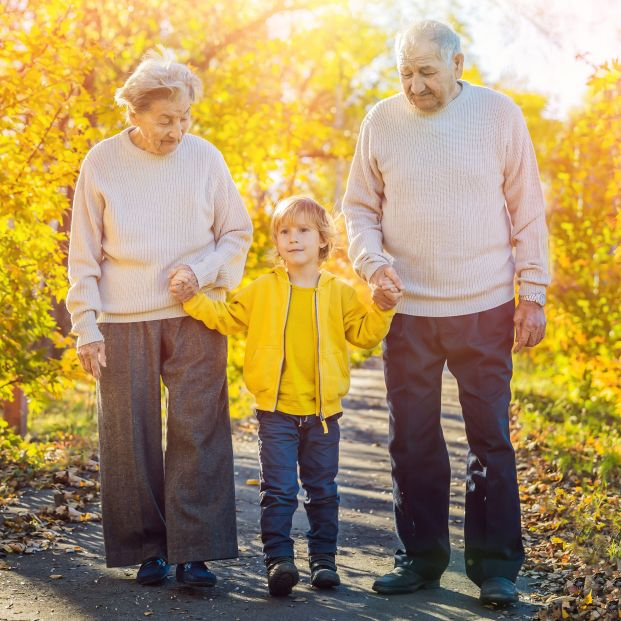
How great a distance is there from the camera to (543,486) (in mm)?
6043

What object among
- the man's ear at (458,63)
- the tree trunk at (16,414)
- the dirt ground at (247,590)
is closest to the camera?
the dirt ground at (247,590)

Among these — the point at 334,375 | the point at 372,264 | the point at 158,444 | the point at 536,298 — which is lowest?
the point at 158,444

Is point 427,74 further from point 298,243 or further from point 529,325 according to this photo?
point 529,325

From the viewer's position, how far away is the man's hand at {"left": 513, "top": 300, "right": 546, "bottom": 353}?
148 inches

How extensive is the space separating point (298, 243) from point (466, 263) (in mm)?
677

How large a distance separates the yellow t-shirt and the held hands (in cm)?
42

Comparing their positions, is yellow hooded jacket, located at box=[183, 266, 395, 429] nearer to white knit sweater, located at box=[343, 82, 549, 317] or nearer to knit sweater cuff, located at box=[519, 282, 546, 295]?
white knit sweater, located at box=[343, 82, 549, 317]

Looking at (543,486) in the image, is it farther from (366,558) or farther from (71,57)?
(71,57)

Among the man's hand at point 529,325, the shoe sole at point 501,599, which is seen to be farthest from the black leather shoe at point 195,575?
the man's hand at point 529,325

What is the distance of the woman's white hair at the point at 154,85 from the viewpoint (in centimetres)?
365

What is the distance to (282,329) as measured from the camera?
3.94m

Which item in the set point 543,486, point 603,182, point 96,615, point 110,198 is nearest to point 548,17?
point 603,182

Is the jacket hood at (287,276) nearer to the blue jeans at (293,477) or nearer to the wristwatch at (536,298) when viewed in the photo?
the blue jeans at (293,477)

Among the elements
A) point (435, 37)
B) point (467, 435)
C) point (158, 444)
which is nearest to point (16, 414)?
point (158, 444)
